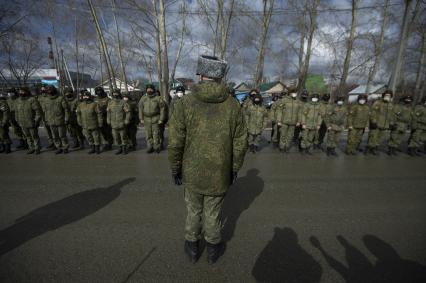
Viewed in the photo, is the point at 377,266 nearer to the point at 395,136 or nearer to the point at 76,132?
the point at 395,136

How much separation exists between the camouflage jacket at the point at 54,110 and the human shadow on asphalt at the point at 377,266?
726 centimetres

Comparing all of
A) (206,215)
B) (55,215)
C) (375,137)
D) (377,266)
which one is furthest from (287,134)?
(55,215)

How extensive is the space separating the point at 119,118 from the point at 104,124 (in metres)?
0.93

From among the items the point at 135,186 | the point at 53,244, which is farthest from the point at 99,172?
the point at 53,244

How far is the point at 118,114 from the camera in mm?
6551

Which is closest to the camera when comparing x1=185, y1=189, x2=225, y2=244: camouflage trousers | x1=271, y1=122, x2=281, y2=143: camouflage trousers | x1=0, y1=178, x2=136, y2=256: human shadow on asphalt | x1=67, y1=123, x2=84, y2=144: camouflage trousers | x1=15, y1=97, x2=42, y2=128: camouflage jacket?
x1=185, y1=189, x2=225, y2=244: camouflage trousers

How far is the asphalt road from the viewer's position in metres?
2.27

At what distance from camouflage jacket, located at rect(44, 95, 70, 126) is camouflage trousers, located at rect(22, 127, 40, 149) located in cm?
51

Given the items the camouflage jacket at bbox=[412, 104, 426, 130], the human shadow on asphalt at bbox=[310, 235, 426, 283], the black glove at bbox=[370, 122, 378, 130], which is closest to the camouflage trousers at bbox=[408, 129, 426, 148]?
the camouflage jacket at bbox=[412, 104, 426, 130]

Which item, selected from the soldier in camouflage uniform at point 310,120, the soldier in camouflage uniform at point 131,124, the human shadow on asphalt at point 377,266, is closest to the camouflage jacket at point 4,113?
the soldier in camouflage uniform at point 131,124

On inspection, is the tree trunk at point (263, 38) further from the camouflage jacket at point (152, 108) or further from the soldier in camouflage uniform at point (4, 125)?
the soldier in camouflage uniform at point (4, 125)

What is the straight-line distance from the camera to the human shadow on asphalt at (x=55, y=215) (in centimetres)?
274

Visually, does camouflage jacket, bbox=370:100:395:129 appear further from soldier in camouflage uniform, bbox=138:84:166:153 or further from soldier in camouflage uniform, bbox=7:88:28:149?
soldier in camouflage uniform, bbox=7:88:28:149

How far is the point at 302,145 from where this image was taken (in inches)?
281
